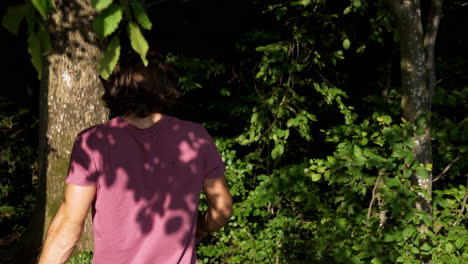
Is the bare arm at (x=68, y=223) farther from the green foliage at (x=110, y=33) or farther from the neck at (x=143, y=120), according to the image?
the green foliage at (x=110, y=33)

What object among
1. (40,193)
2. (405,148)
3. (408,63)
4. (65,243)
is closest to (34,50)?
(65,243)

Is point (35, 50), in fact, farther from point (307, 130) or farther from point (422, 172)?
point (307, 130)

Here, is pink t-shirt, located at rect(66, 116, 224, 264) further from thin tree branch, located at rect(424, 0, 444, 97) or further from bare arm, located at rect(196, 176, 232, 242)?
thin tree branch, located at rect(424, 0, 444, 97)

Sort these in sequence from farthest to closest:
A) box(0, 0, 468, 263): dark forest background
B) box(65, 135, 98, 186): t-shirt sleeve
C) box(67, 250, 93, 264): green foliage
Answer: box(67, 250, 93, 264): green foliage
box(0, 0, 468, 263): dark forest background
box(65, 135, 98, 186): t-shirt sleeve

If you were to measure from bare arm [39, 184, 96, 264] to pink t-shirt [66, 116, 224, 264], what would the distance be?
1.6 inches

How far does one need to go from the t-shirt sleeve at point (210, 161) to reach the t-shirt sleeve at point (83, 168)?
17.3 inches

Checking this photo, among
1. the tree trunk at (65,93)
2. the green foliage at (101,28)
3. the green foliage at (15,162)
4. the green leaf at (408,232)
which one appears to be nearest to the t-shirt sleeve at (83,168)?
the green foliage at (101,28)

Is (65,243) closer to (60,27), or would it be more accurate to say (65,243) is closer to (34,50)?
(34,50)

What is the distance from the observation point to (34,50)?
1307mm

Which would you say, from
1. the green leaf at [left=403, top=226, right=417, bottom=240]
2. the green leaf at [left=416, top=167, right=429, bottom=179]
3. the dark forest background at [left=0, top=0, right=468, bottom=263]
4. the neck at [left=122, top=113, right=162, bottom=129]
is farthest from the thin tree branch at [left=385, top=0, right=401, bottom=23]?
the neck at [left=122, top=113, right=162, bottom=129]

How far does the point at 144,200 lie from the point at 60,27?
3.02 m

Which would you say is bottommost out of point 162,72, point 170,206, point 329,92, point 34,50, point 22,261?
point 22,261

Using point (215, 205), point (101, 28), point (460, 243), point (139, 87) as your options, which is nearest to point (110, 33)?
point (101, 28)

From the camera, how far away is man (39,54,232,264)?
2.00 metres
